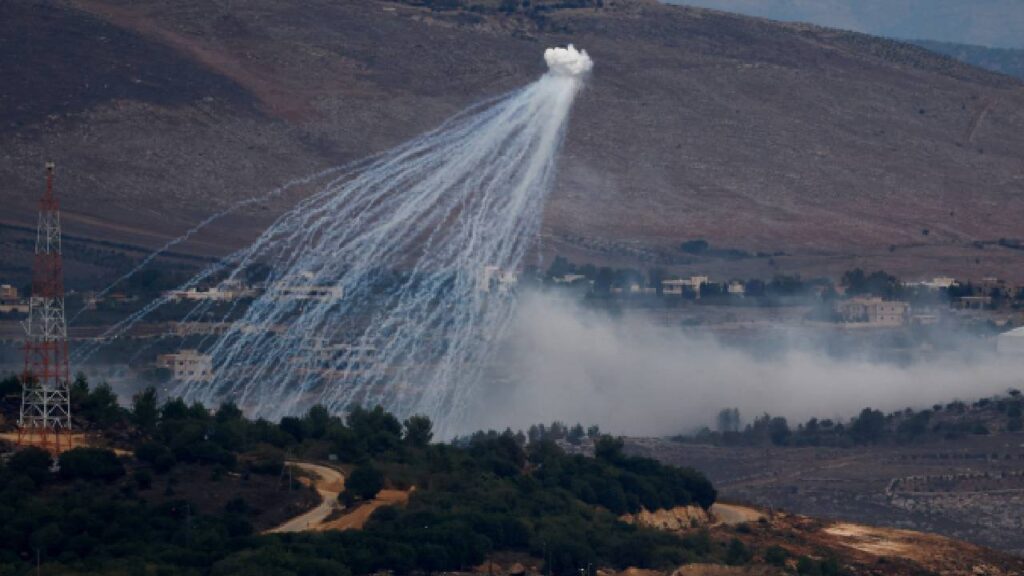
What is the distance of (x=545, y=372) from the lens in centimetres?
9112

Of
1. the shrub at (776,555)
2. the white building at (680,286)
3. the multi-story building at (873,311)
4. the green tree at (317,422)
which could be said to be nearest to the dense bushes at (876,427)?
the multi-story building at (873,311)

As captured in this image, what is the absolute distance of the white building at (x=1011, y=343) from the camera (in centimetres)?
9944

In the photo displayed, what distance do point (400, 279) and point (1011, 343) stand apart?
69.3 ft

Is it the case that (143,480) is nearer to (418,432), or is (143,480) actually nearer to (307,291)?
(418,432)

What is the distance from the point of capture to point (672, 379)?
9381cm

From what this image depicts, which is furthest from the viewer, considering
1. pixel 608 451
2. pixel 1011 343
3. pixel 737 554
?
pixel 1011 343

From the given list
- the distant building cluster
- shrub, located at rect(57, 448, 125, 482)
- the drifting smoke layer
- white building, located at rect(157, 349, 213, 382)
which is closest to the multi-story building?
the drifting smoke layer

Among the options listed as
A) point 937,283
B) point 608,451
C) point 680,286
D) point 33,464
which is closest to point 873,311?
point 680,286

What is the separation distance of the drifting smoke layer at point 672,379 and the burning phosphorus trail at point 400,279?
60.8 inches

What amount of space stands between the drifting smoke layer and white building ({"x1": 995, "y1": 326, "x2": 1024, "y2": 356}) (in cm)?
79

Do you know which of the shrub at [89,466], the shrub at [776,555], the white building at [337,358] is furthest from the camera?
the white building at [337,358]

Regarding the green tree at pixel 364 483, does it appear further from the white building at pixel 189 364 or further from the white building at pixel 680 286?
the white building at pixel 680 286

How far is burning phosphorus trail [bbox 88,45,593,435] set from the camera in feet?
271

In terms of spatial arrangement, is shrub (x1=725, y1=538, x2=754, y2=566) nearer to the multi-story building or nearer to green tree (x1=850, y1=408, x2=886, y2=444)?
green tree (x1=850, y1=408, x2=886, y2=444)
